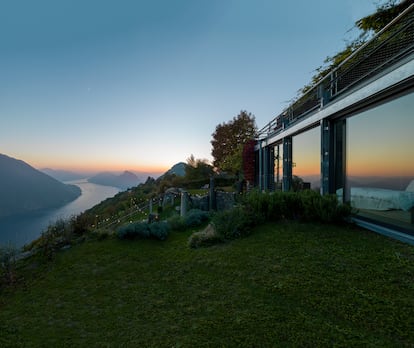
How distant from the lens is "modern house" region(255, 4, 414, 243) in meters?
4.61

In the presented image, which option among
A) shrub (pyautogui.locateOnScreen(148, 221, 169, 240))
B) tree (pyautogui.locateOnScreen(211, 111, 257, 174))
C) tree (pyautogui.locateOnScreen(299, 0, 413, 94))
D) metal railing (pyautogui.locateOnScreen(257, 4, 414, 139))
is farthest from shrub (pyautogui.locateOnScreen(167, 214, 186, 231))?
tree (pyautogui.locateOnScreen(211, 111, 257, 174))

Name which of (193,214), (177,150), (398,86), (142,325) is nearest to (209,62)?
(193,214)

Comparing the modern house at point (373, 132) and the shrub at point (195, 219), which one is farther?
the shrub at point (195, 219)

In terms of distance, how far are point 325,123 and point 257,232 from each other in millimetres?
4190

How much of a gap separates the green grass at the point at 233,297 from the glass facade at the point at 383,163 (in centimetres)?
78

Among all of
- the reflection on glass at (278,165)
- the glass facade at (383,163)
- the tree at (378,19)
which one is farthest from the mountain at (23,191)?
the tree at (378,19)

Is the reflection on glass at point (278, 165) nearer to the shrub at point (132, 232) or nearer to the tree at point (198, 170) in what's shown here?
the shrub at point (132, 232)

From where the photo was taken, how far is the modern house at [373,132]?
4613 millimetres

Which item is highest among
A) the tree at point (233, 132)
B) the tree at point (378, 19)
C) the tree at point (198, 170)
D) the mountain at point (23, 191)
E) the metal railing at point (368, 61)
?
the tree at point (378, 19)

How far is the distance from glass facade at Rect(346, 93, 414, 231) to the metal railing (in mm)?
902

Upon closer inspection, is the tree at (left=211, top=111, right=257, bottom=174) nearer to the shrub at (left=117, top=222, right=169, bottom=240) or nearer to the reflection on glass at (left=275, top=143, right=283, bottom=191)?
the reflection on glass at (left=275, top=143, right=283, bottom=191)

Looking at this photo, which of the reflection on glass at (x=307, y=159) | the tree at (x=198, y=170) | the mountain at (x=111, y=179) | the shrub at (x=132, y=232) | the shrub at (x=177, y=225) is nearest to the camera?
the shrub at (x=132, y=232)

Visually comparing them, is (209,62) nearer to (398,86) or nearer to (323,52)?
(323,52)

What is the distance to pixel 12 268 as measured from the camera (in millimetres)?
4750
